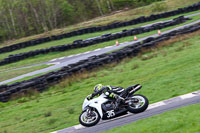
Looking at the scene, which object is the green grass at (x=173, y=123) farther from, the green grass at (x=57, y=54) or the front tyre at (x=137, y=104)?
the green grass at (x=57, y=54)

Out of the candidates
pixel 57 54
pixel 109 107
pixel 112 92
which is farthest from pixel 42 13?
pixel 109 107

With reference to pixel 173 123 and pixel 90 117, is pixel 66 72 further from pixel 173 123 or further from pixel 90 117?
pixel 173 123

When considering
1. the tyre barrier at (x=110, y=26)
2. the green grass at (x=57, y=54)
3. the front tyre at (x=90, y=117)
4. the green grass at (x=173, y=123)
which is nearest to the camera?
the green grass at (x=173, y=123)

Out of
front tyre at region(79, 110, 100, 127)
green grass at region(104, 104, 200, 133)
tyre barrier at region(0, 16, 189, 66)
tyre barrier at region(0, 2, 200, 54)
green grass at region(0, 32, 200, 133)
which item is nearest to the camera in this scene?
green grass at region(104, 104, 200, 133)

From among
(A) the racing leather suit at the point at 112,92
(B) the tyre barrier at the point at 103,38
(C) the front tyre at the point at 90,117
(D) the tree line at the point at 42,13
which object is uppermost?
(D) the tree line at the point at 42,13

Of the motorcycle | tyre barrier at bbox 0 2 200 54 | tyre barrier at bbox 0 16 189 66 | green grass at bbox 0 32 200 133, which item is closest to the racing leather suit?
the motorcycle

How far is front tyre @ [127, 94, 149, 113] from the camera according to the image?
9052mm

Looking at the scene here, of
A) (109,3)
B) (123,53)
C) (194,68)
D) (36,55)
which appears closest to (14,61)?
(36,55)

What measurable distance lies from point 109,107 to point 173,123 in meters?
2.70

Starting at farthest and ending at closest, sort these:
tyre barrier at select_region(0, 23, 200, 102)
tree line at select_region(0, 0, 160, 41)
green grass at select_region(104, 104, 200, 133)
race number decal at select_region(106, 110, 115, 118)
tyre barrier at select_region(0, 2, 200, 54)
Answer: tree line at select_region(0, 0, 160, 41) → tyre barrier at select_region(0, 2, 200, 54) → tyre barrier at select_region(0, 23, 200, 102) → race number decal at select_region(106, 110, 115, 118) → green grass at select_region(104, 104, 200, 133)

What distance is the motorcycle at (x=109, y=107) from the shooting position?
9133 millimetres

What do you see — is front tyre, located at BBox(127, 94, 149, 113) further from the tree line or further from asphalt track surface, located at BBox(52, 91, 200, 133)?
the tree line

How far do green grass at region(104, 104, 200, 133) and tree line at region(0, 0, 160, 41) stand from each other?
5548 cm

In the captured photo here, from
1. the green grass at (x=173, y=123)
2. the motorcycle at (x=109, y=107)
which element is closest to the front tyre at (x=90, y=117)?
the motorcycle at (x=109, y=107)
